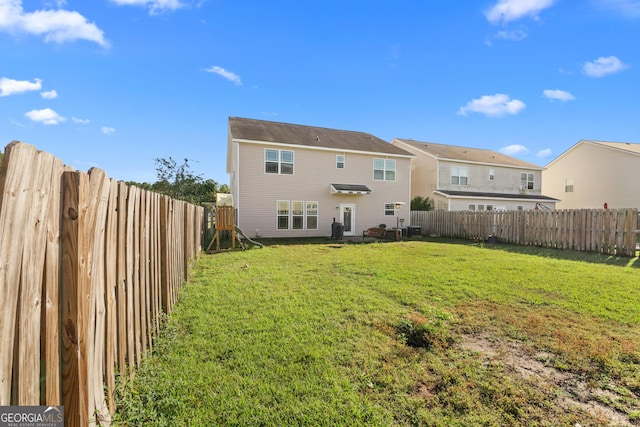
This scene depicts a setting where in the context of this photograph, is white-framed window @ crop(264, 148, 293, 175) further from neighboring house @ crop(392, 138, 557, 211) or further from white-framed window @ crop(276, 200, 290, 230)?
neighboring house @ crop(392, 138, 557, 211)

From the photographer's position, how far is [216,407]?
2324mm

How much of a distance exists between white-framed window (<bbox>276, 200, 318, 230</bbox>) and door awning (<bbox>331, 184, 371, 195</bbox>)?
1488 millimetres

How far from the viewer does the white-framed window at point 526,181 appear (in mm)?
25375

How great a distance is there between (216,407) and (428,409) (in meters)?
1.73

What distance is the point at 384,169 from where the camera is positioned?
1942 cm

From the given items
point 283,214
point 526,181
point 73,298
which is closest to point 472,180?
point 526,181

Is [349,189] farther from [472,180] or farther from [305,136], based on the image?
[472,180]

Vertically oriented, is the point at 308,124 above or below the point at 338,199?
above

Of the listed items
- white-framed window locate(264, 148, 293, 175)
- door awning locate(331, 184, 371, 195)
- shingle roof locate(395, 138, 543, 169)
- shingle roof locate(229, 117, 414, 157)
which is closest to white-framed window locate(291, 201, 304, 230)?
white-framed window locate(264, 148, 293, 175)

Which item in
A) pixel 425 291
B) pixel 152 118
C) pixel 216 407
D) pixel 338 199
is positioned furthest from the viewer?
pixel 338 199

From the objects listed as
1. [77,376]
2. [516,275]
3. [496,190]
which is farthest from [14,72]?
[496,190]

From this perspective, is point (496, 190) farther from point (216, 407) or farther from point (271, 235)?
point (216, 407)

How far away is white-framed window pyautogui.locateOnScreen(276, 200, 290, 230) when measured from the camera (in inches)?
667

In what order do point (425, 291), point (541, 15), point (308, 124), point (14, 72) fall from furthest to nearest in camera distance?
1. point (308, 124)
2. point (541, 15)
3. point (14, 72)
4. point (425, 291)
